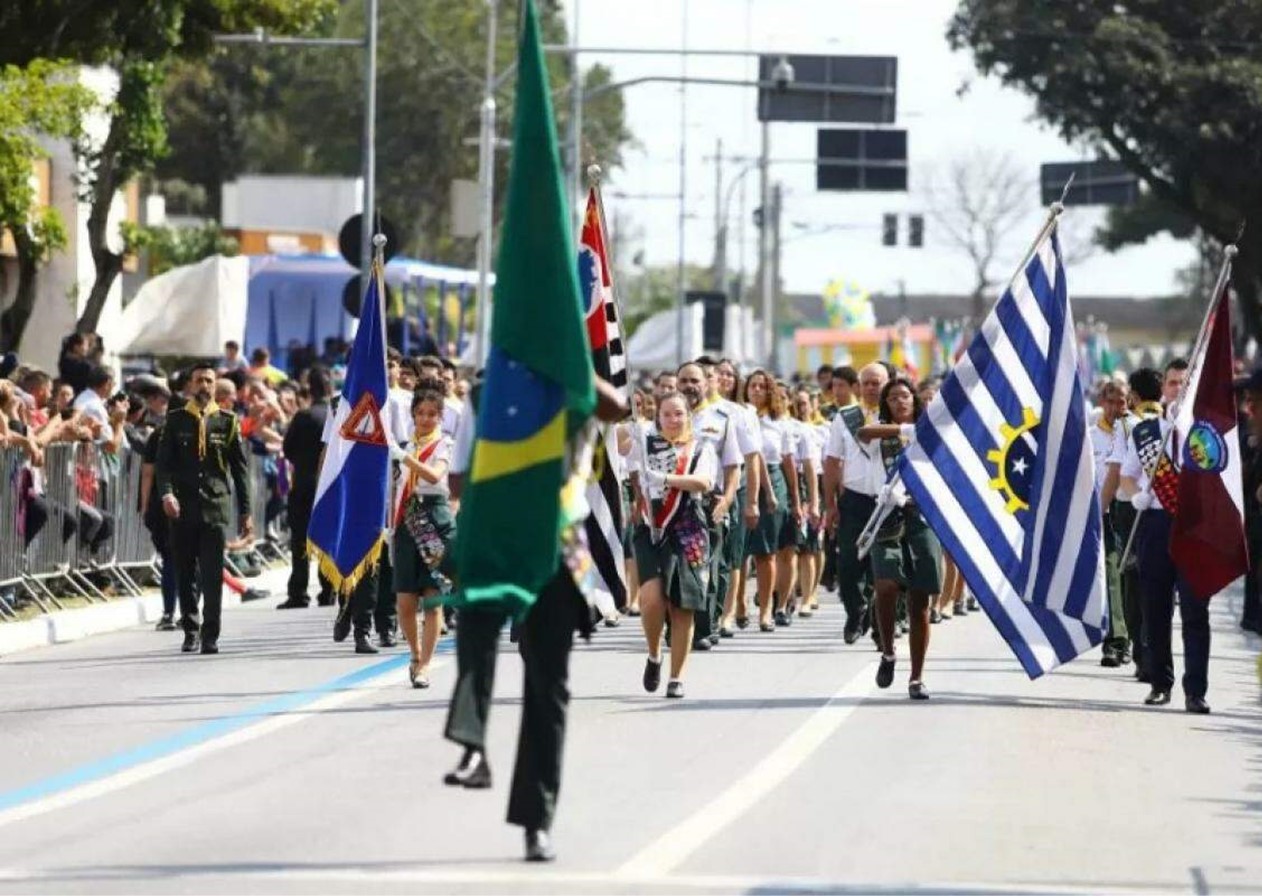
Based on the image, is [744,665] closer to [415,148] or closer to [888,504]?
[888,504]

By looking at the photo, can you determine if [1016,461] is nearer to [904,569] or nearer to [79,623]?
[904,569]

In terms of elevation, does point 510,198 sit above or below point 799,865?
above

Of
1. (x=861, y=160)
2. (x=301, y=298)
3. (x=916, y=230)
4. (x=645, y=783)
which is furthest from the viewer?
(x=916, y=230)

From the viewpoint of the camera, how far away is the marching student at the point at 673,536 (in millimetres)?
17203

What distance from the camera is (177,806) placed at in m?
12.6

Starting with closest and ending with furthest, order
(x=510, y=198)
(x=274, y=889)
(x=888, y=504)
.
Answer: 1. (x=274, y=889)
2. (x=510, y=198)
3. (x=888, y=504)

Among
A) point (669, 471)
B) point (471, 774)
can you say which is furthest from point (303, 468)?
point (471, 774)

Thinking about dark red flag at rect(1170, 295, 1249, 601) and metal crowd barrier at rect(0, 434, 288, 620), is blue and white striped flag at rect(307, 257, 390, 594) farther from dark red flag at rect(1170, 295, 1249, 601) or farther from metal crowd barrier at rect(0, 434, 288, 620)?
dark red flag at rect(1170, 295, 1249, 601)

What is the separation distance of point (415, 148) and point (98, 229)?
156 ft

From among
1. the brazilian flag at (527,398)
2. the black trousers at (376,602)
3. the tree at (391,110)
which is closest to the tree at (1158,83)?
the tree at (391,110)

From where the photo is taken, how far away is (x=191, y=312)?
33.6 meters

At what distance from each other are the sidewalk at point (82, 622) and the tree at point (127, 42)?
6.08m

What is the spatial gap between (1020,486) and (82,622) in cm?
837

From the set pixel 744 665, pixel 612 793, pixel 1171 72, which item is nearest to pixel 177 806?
pixel 612 793
